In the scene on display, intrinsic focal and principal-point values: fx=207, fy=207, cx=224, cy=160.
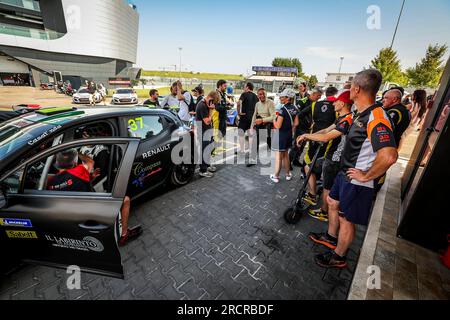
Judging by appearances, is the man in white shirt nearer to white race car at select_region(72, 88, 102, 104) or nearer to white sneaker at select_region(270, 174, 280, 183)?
white sneaker at select_region(270, 174, 280, 183)

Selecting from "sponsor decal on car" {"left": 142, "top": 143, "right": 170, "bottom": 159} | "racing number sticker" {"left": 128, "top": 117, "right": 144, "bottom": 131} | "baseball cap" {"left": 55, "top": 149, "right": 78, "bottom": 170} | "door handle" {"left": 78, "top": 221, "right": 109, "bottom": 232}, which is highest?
"racing number sticker" {"left": 128, "top": 117, "right": 144, "bottom": 131}

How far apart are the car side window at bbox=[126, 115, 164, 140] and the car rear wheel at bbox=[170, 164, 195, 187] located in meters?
0.86

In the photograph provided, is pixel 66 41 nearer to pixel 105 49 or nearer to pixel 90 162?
pixel 105 49

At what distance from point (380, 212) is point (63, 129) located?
5074 mm

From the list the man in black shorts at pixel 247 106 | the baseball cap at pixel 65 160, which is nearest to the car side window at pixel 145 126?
the baseball cap at pixel 65 160

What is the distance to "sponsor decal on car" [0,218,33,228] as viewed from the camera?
1812 mm

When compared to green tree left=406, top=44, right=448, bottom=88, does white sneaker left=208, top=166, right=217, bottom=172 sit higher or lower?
lower

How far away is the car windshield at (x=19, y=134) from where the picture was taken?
2.11 metres

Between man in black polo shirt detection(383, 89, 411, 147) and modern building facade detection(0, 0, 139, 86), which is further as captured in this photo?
modern building facade detection(0, 0, 139, 86)

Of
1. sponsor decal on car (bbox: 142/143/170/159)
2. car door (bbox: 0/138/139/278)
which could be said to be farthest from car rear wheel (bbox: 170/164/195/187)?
car door (bbox: 0/138/139/278)

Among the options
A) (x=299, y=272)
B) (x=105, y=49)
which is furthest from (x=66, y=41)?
(x=299, y=272)

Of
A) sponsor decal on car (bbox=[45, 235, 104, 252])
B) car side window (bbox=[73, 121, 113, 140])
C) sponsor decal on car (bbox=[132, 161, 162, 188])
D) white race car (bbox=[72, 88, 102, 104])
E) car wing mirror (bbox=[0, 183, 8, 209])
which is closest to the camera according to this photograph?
car wing mirror (bbox=[0, 183, 8, 209])

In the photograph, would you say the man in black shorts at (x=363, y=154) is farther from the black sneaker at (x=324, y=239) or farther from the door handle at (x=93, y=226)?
the door handle at (x=93, y=226)

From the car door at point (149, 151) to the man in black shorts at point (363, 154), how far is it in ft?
9.18
